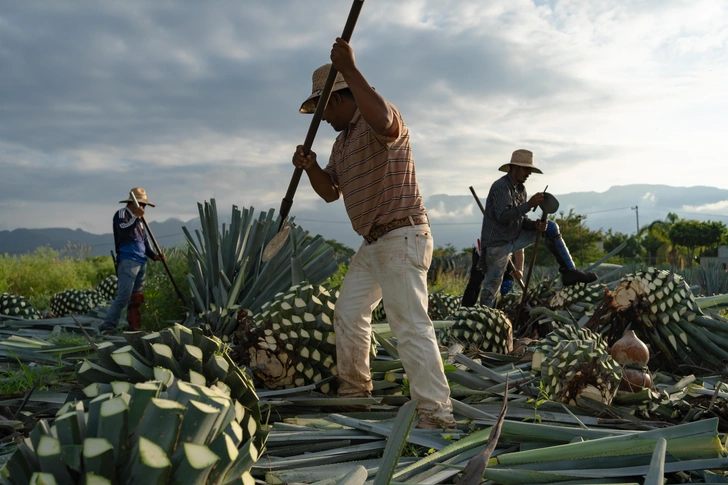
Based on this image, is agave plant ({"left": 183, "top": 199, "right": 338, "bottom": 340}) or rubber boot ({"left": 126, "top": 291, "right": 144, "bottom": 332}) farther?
rubber boot ({"left": 126, "top": 291, "right": 144, "bottom": 332})

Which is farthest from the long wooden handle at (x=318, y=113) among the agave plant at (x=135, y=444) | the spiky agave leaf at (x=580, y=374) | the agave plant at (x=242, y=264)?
the agave plant at (x=135, y=444)

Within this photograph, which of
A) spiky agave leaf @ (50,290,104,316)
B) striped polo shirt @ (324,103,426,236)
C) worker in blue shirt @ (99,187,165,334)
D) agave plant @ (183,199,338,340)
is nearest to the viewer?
striped polo shirt @ (324,103,426,236)

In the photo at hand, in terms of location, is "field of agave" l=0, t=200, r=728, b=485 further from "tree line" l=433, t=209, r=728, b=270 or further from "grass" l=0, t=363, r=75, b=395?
"tree line" l=433, t=209, r=728, b=270

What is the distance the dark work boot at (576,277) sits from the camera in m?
A: 5.60

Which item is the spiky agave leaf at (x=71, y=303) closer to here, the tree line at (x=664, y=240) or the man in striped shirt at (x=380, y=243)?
the man in striped shirt at (x=380, y=243)

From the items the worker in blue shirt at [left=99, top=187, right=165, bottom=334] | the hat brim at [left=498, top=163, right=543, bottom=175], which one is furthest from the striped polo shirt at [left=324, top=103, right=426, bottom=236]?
the worker in blue shirt at [left=99, top=187, right=165, bottom=334]

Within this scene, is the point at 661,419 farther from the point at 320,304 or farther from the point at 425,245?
the point at 320,304

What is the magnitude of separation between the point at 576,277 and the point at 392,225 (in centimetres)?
319

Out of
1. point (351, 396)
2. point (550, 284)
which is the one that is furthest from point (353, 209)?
point (550, 284)

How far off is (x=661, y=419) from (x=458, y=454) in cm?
117

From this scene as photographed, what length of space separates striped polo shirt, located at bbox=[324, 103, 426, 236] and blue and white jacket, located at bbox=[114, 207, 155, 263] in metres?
4.44

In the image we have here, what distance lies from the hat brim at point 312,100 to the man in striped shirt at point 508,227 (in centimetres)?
306

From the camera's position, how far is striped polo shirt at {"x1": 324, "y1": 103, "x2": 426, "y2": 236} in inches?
122

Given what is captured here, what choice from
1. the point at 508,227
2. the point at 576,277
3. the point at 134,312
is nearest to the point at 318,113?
the point at 576,277
